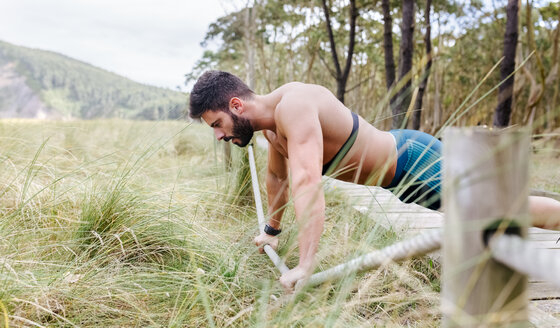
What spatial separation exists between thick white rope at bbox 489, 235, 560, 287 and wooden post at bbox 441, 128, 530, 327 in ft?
0.08

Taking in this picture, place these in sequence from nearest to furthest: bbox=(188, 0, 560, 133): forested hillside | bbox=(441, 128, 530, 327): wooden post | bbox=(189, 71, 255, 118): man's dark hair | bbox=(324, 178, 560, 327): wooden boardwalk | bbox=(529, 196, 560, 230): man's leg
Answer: bbox=(441, 128, 530, 327): wooden post < bbox=(324, 178, 560, 327): wooden boardwalk < bbox=(529, 196, 560, 230): man's leg < bbox=(189, 71, 255, 118): man's dark hair < bbox=(188, 0, 560, 133): forested hillside

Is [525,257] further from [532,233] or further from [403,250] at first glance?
[532,233]

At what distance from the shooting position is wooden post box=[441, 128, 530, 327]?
72 centimetres

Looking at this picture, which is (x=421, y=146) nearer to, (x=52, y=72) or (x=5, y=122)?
(x=5, y=122)

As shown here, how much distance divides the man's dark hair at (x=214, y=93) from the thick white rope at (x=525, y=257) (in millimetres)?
1807

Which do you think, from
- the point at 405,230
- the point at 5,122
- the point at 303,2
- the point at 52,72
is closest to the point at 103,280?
the point at 405,230

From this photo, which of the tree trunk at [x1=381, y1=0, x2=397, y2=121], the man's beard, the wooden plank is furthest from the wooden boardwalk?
the tree trunk at [x1=381, y1=0, x2=397, y2=121]

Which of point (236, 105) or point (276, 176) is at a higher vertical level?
point (236, 105)

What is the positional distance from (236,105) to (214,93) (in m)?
0.14

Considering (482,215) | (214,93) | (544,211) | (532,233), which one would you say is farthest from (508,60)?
(482,215)

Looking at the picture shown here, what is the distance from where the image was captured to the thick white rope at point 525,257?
1.92 ft

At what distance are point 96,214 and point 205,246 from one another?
0.59 metres

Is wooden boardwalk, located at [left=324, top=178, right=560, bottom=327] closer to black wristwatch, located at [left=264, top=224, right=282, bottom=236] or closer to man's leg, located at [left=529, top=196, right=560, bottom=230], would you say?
man's leg, located at [left=529, top=196, right=560, bottom=230]

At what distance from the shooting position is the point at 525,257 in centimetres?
65
